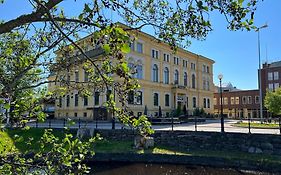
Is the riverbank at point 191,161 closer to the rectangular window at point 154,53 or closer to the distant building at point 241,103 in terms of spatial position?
the rectangular window at point 154,53

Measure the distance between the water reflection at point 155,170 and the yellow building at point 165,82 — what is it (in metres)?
20.8

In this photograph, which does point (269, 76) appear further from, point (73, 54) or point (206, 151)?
point (73, 54)

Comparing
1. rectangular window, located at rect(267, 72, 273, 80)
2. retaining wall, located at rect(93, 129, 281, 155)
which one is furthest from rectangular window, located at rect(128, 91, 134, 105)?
rectangular window, located at rect(267, 72, 273, 80)

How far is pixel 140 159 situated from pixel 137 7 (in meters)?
11.8

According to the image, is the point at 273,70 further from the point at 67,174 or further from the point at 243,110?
the point at 67,174

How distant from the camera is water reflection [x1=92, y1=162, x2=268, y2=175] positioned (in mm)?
11825

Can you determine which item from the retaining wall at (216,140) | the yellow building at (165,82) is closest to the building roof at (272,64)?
the yellow building at (165,82)

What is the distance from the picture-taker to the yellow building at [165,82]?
131 feet

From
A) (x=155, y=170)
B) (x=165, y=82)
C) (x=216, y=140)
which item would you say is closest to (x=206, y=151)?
(x=216, y=140)

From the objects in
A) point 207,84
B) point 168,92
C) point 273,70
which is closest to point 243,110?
point 273,70

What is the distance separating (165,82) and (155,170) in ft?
109

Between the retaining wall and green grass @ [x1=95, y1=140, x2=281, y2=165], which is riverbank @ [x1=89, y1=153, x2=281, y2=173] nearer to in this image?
green grass @ [x1=95, y1=140, x2=281, y2=165]

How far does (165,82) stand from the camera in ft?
148

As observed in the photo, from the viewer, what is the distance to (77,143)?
2932mm
